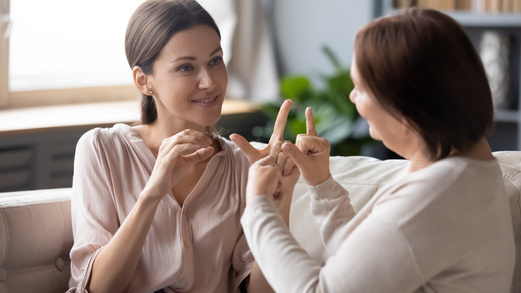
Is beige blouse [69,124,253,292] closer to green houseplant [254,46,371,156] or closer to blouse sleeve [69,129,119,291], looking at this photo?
blouse sleeve [69,129,119,291]

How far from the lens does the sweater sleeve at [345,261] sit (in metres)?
1.20

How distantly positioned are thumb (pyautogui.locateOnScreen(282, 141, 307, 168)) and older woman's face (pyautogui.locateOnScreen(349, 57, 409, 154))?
217 millimetres

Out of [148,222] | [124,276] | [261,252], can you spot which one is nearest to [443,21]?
[261,252]

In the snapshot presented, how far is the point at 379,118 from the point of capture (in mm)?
1304

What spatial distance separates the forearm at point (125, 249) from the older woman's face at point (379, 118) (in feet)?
1.85

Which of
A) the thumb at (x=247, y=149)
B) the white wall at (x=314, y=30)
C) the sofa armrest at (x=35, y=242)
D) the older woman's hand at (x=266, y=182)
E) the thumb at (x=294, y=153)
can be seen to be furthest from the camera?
the white wall at (x=314, y=30)

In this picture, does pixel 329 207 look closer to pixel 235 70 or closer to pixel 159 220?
pixel 159 220

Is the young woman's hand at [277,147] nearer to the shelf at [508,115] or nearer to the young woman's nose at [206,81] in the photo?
the young woman's nose at [206,81]

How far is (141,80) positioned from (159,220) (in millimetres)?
367

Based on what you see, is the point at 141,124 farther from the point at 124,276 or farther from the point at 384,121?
the point at 384,121

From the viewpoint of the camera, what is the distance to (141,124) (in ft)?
6.75

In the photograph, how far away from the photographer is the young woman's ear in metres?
1.90

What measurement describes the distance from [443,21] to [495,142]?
122 inches

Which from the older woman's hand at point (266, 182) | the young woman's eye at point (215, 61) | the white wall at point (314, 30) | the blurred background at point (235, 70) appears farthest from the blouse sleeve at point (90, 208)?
the white wall at point (314, 30)
